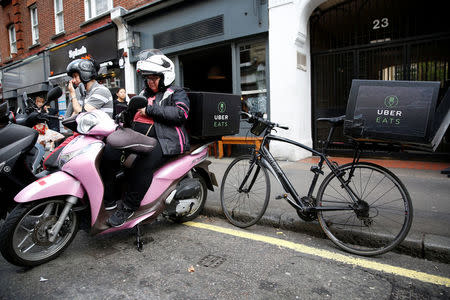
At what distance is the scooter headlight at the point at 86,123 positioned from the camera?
2746mm

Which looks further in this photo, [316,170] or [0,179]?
[316,170]

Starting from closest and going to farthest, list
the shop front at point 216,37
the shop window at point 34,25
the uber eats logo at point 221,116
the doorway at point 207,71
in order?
the uber eats logo at point 221,116, the shop front at point 216,37, the doorway at point 207,71, the shop window at point 34,25

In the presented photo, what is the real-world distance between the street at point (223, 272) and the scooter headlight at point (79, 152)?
90cm

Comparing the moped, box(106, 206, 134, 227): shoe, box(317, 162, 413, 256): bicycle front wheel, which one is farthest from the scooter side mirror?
box(317, 162, 413, 256): bicycle front wheel

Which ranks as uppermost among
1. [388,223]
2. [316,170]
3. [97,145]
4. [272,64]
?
[272,64]

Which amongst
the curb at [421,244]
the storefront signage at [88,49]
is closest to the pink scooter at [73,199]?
the curb at [421,244]

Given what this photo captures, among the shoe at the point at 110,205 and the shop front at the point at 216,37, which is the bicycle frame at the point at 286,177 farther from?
the shop front at the point at 216,37

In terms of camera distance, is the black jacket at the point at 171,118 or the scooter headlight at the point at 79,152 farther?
the black jacket at the point at 171,118

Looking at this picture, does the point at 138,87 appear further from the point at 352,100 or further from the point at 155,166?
the point at 352,100

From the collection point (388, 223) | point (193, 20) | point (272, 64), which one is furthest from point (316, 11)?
point (388, 223)

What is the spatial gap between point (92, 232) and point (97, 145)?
30.9 inches

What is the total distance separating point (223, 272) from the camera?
252cm

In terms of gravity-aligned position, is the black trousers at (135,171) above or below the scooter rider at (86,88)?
below

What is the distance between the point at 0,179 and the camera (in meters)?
2.89
